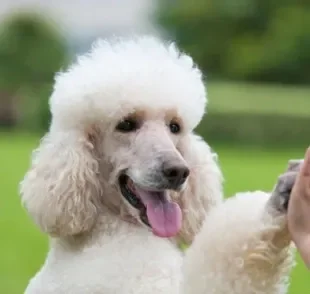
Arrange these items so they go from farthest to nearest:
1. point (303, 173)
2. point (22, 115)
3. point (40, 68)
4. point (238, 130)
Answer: point (40, 68) < point (22, 115) < point (238, 130) < point (303, 173)

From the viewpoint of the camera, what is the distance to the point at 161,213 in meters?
2.05

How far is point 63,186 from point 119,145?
18 centimetres

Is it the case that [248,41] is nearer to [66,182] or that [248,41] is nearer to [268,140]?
[268,140]

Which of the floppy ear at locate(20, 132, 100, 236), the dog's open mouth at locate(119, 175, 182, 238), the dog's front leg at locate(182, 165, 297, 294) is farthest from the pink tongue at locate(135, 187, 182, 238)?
the dog's front leg at locate(182, 165, 297, 294)

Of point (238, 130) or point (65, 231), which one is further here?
point (238, 130)

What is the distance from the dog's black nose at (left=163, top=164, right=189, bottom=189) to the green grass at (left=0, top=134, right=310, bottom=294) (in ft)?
7.31

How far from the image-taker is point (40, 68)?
18.8 metres

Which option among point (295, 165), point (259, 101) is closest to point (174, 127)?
point (295, 165)

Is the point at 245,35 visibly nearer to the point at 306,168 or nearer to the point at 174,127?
the point at 174,127

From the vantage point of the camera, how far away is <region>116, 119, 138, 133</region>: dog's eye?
216 cm

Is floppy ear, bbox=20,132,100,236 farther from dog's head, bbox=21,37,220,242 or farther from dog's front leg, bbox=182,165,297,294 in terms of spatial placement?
dog's front leg, bbox=182,165,297,294

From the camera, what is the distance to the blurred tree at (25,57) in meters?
17.7

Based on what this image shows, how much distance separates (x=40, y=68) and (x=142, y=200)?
17.0 meters

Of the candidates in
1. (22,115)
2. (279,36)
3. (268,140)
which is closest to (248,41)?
(279,36)
